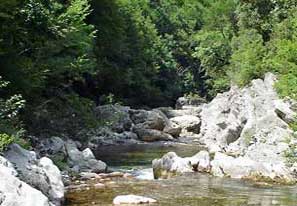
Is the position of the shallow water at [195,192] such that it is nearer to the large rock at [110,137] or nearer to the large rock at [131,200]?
the large rock at [131,200]

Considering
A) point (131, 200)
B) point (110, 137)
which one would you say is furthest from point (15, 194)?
point (110, 137)

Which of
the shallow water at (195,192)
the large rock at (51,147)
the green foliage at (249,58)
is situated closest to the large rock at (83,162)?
the large rock at (51,147)

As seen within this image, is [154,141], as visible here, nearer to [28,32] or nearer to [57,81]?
[57,81]

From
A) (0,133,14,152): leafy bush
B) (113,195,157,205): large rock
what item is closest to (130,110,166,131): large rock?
(113,195,157,205): large rock

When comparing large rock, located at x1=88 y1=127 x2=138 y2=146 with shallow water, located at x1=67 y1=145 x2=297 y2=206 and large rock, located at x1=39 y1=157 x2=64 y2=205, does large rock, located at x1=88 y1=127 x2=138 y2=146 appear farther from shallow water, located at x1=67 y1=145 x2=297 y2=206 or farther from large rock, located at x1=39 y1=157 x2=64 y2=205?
large rock, located at x1=39 y1=157 x2=64 y2=205

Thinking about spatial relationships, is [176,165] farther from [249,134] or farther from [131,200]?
[249,134]

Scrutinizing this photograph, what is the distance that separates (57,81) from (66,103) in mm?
1640

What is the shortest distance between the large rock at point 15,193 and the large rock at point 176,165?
10.7 metres

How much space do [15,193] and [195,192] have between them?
803 centimetres

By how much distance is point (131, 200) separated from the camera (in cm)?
1655

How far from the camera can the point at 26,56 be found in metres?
23.9

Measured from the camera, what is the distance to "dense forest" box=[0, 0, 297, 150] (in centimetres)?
2205

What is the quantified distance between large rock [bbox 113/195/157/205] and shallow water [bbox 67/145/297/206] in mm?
250

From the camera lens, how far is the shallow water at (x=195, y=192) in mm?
17141
